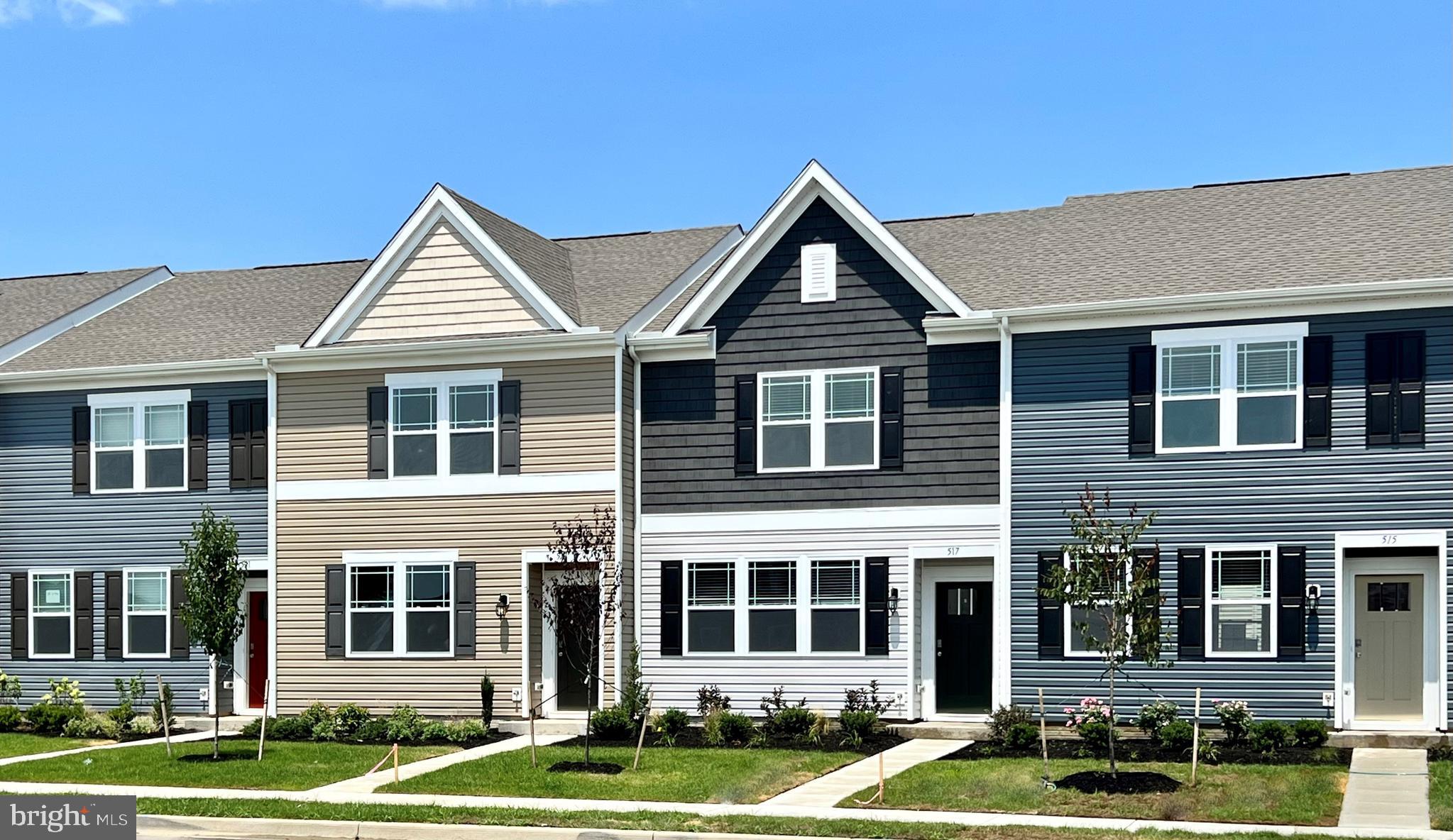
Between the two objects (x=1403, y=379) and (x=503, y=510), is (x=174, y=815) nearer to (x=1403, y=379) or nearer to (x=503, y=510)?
(x=503, y=510)

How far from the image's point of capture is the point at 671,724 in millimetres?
23000

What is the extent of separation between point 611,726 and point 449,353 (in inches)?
259

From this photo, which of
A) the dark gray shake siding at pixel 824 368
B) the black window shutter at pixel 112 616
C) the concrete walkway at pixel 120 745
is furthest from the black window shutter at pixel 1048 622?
the black window shutter at pixel 112 616

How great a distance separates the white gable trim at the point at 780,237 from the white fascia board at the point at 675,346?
16 cm

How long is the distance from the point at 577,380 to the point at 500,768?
7.04 metres

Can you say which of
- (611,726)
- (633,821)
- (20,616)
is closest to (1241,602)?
(611,726)

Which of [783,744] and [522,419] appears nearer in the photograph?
[783,744]

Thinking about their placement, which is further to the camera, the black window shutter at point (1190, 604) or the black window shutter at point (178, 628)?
the black window shutter at point (178, 628)

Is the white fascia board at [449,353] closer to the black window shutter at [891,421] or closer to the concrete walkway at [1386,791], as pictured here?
the black window shutter at [891,421]

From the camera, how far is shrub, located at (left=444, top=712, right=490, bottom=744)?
23391 millimetres

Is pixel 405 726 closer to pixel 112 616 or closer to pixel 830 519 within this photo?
pixel 112 616

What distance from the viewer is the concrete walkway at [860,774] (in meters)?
17.7

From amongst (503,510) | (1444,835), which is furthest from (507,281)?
(1444,835)

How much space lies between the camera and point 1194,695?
2227cm
